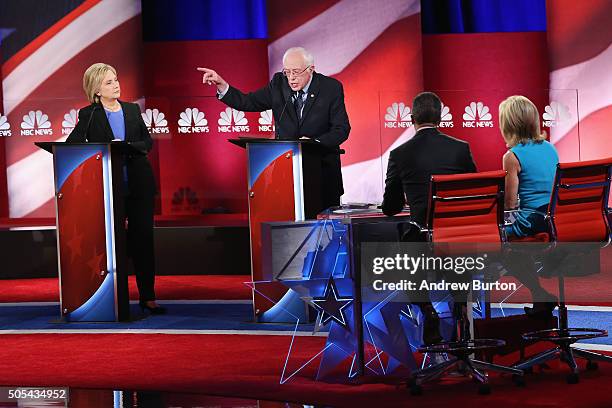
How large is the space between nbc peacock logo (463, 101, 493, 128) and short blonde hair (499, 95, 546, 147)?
349 cm

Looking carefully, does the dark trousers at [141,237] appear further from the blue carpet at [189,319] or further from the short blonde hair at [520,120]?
the short blonde hair at [520,120]

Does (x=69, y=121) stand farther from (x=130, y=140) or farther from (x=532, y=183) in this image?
(x=532, y=183)

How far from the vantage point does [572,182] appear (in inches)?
181

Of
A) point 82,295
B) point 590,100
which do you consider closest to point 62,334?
point 82,295

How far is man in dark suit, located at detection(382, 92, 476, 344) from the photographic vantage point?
457 centimetres

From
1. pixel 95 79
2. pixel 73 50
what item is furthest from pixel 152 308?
pixel 73 50

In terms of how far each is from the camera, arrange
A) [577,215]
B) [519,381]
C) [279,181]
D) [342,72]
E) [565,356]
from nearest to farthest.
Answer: [519,381], [565,356], [577,215], [279,181], [342,72]

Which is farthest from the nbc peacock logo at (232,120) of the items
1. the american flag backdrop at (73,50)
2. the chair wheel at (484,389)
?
the chair wheel at (484,389)

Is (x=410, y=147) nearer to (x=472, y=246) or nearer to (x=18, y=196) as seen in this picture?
(x=472, y=246)

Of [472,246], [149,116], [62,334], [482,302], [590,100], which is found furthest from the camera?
[590,100]

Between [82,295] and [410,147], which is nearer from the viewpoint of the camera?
[410,147]

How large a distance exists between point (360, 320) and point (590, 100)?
568 cm

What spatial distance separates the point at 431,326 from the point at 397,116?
13.8 feet

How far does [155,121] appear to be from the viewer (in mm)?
8508
